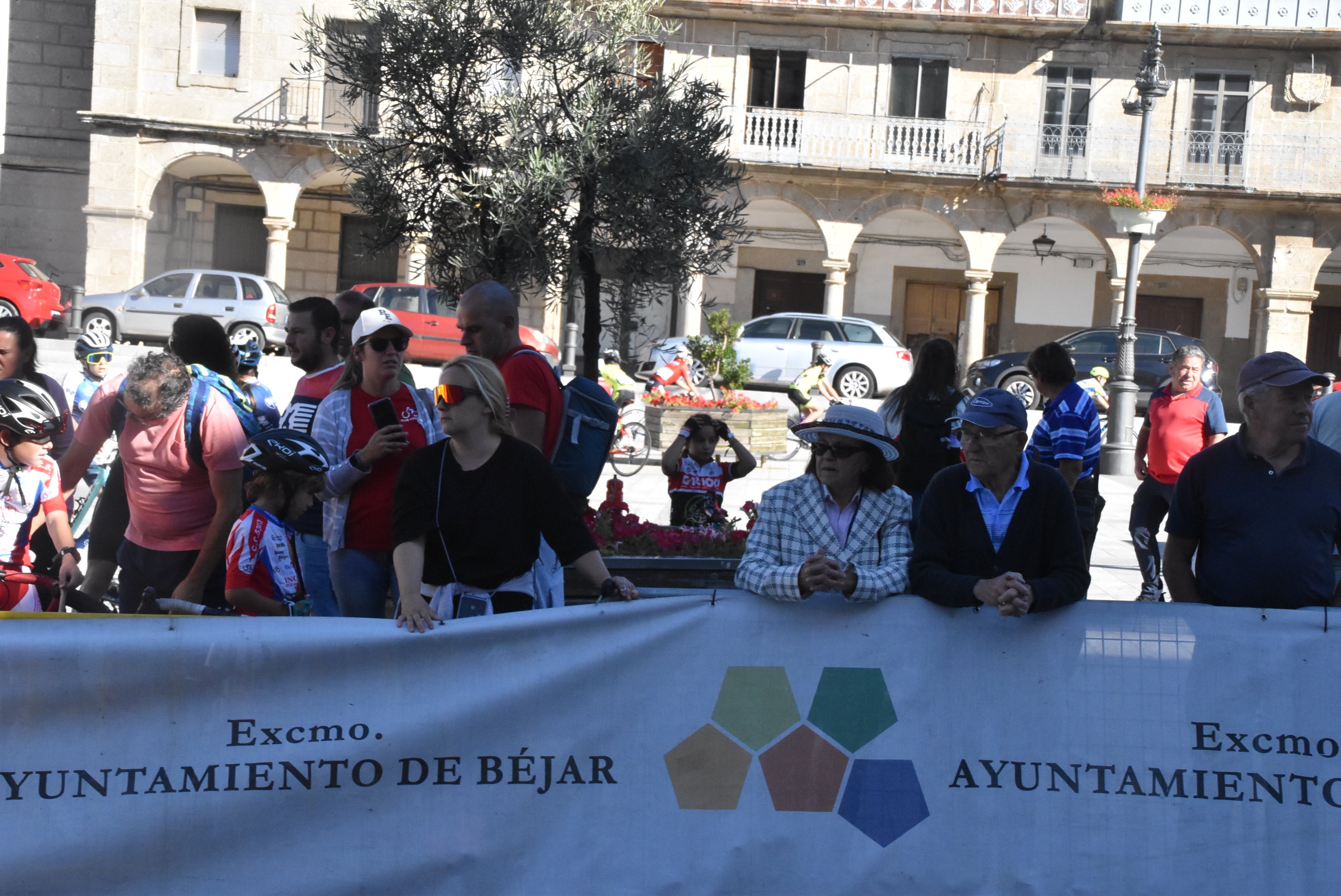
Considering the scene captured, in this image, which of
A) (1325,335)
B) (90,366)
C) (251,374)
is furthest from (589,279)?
(1325,335)

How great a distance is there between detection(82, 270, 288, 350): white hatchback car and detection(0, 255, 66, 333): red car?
58 cm

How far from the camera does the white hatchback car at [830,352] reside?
2239cm

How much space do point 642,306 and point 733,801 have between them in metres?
3.85

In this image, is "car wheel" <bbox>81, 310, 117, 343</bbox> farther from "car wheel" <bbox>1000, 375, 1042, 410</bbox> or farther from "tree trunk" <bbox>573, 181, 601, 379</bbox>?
"tree trunk" <bbox>573, 181, 601, 379</bbox>

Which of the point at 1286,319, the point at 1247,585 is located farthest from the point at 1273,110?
the point at 1247,585

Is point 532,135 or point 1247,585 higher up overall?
point 532,135

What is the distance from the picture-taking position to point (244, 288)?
23.1 metres

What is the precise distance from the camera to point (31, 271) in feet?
74.6

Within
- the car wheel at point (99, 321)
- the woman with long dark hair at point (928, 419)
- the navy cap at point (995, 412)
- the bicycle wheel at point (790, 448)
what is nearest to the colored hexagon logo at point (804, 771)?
the navy cap at point (995, 412)

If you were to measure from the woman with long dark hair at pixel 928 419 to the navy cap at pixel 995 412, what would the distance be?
179cm

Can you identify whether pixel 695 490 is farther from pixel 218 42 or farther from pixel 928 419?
pixel 218 42

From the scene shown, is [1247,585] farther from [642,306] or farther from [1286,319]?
[1286,319]

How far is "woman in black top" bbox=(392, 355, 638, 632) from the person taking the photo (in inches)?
142

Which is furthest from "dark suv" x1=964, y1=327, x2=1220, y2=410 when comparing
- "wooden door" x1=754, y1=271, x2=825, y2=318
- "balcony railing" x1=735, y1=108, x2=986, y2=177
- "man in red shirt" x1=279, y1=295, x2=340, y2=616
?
"man in red shirt" x1=279, y1=295, x2=340, y2=616
